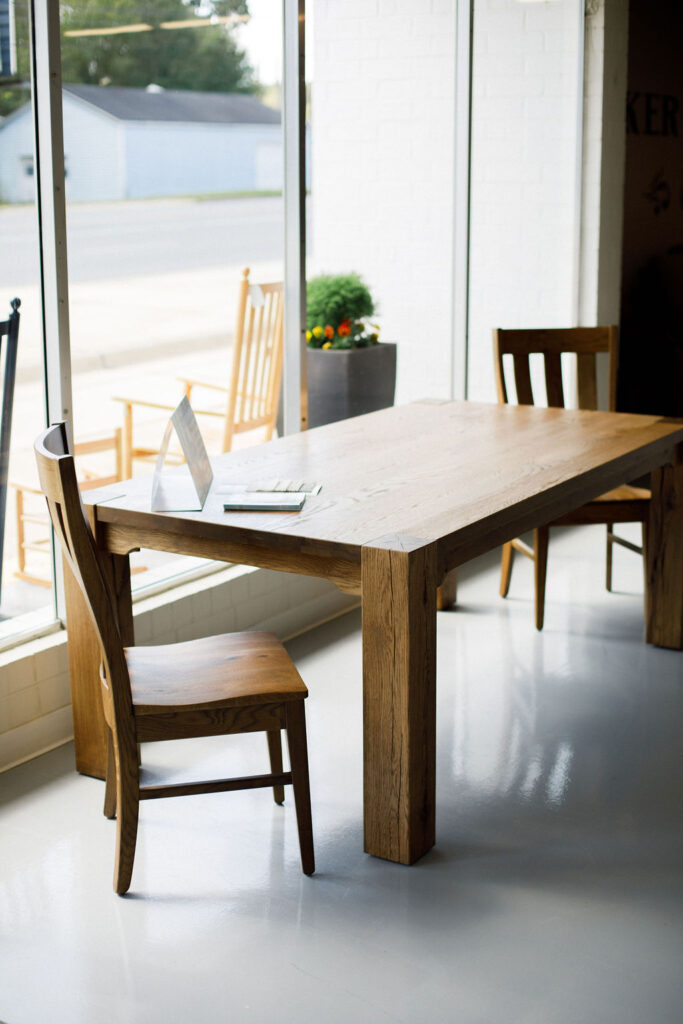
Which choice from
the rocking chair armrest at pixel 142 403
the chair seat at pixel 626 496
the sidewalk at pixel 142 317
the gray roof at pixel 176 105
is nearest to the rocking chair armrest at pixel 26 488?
the sidewalk at pixel 142 317

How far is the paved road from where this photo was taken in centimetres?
302

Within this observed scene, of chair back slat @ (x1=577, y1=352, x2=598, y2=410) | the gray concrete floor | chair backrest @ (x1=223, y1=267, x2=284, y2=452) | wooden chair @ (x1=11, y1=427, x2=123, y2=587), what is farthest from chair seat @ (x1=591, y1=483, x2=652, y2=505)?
wooden chair @ (x1=11, y1=427, x2=123, y2=587)

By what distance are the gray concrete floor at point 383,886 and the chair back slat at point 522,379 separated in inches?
43.2

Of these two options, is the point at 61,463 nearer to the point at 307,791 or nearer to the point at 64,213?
the point at 307,791

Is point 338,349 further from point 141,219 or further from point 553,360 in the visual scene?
point 141,219

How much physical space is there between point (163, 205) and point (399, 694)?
79.0 inches

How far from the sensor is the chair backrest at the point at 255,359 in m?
4.06

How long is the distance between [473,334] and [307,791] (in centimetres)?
321

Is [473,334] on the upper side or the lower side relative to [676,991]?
upper

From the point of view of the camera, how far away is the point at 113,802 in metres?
2.76

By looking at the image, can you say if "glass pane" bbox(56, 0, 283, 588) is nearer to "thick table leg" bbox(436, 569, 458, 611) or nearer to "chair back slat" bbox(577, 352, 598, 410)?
"thick table leg" bbox(436, 569, 458, 611)

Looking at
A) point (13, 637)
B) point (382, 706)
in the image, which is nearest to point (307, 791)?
point (382, 706)

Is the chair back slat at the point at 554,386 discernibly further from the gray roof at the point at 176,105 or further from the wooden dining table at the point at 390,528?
the gray roof at the point at 176,105

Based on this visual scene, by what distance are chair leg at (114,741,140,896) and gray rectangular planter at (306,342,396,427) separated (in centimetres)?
210
